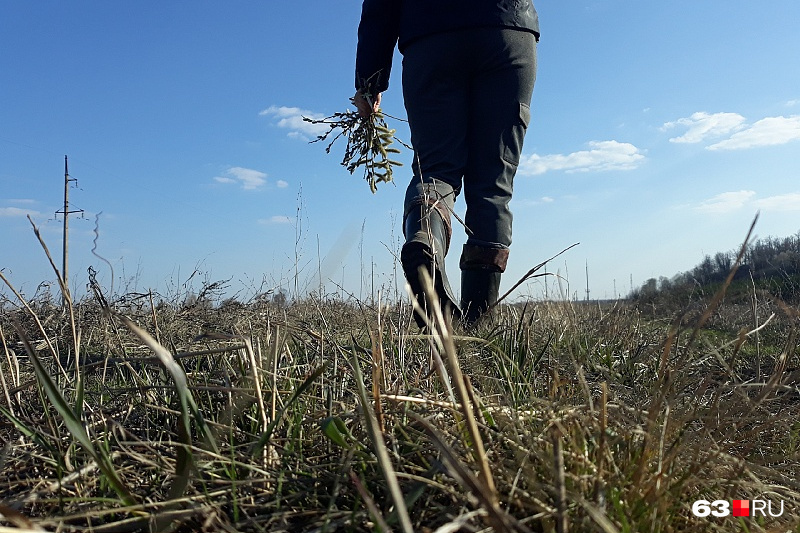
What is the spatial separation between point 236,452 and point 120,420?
0.34 meters

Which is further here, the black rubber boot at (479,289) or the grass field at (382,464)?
the black rubber boot at (479,289)

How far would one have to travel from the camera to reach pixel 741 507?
850mm

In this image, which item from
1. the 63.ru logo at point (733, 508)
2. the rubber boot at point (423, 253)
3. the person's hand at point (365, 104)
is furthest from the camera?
the person's hand at point (365, 104)

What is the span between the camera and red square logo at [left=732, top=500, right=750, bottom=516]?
84cm

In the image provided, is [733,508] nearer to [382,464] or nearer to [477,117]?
[382,464]

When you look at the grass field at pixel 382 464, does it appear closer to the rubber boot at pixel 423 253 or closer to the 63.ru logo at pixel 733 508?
the 63.ru logo at pixel 733 508

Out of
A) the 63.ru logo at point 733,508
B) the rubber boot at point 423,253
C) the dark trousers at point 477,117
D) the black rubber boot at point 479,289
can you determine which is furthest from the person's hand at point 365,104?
the 63.ru logo at point 733,508

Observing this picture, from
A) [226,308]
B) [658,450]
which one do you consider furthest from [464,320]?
[226,308]

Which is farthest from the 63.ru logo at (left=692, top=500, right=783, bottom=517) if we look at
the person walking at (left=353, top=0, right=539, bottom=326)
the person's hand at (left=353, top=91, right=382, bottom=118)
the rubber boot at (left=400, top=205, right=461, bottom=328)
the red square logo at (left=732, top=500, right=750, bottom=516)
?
the person's hand at (left=353, top=91, right=382, bottom=118)

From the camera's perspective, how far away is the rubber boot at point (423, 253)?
7.23 feet

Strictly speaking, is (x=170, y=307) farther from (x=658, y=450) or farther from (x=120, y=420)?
(x=658, y=450)

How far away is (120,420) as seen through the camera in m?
1.15

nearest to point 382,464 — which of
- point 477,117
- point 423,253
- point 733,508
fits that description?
point 733,508

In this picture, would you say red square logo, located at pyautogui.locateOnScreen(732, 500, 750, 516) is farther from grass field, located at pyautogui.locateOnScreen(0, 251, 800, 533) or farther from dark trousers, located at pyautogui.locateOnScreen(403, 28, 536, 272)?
dark trousers, located at pyautogui.locateOnScreen(403, 28, 536, 272)
